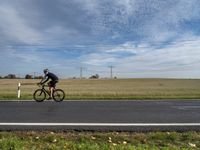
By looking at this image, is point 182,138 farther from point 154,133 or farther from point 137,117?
point 137,117

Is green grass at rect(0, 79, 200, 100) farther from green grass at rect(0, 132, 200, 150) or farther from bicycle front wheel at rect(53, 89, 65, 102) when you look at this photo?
green grass at rect(0, 132, 200, 150)

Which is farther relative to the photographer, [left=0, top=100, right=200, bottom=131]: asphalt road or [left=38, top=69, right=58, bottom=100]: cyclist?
[left=38, top=69, right=58, bottom=100]: cyclist

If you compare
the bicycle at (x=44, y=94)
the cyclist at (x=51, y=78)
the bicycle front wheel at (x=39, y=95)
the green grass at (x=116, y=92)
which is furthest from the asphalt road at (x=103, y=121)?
the green grass at (x=116, y=92)

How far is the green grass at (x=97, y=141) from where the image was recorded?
655 centimetres

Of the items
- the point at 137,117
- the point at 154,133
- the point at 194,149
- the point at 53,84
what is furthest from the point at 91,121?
the point at 53,84

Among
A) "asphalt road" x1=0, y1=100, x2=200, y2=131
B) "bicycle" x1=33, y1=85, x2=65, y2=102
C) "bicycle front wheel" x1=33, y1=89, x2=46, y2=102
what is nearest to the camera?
"asphalt road" x1=0, y1=100, x2=200, y2=131

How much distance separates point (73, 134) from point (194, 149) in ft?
9.59

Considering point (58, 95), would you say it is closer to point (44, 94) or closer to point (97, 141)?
point (44, 94)

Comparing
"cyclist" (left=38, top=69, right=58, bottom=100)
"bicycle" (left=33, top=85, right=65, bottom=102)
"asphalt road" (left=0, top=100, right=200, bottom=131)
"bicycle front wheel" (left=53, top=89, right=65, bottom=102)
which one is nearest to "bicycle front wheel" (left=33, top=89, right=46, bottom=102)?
"bicycle" (left=33, top=85, right=65, bottom=102)

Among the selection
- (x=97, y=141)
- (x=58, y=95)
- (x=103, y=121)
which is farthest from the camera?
(x=58, y=95)

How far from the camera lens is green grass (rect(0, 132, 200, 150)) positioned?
6547 mm

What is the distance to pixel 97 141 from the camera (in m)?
7.46

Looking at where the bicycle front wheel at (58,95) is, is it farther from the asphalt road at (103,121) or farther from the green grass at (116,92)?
the asphalt road at (103,121)

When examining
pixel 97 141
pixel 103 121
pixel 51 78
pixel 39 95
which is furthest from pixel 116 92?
pixel 97 141
